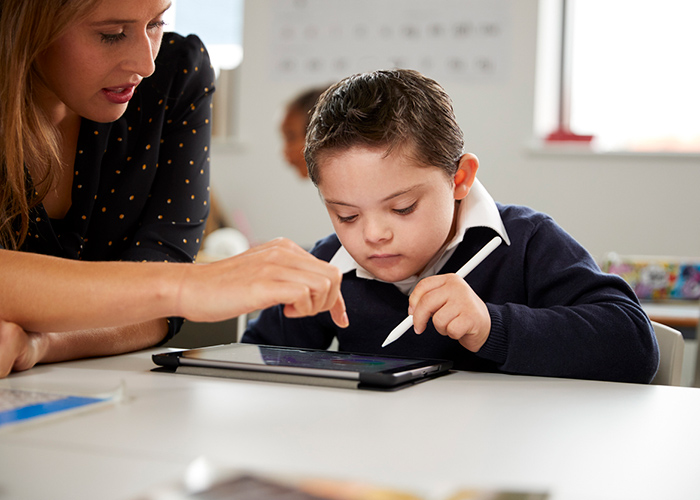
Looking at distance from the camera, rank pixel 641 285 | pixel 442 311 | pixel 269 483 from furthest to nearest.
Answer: pixel 641 285 → pixel 442 311 → pixel 269 483

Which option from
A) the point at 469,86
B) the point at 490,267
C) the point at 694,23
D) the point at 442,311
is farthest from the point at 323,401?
the point at 694,23

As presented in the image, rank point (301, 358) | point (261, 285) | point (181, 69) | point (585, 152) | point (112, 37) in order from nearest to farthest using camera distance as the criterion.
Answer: point (261, 285)
point (301, 358)
point (112, 37)
point (181, 69)
point (585, 152)

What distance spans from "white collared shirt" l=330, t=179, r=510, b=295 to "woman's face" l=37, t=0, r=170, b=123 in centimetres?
44

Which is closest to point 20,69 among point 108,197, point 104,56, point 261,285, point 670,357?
point 104,56

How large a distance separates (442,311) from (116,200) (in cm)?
56

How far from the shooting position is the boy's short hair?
40.7 inches

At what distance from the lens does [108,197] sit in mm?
1131

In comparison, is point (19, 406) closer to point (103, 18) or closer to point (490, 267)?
point (103, 18)

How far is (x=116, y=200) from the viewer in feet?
3.70

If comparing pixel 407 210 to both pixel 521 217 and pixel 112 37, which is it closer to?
pixel 521 217

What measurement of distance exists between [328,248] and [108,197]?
1.22 ft

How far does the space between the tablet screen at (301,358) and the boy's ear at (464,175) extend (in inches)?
13.6

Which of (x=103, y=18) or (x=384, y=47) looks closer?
(x=103, y=18)

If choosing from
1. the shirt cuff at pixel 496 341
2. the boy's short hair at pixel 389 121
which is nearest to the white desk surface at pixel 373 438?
the shirt cuff at pixel 496 341
